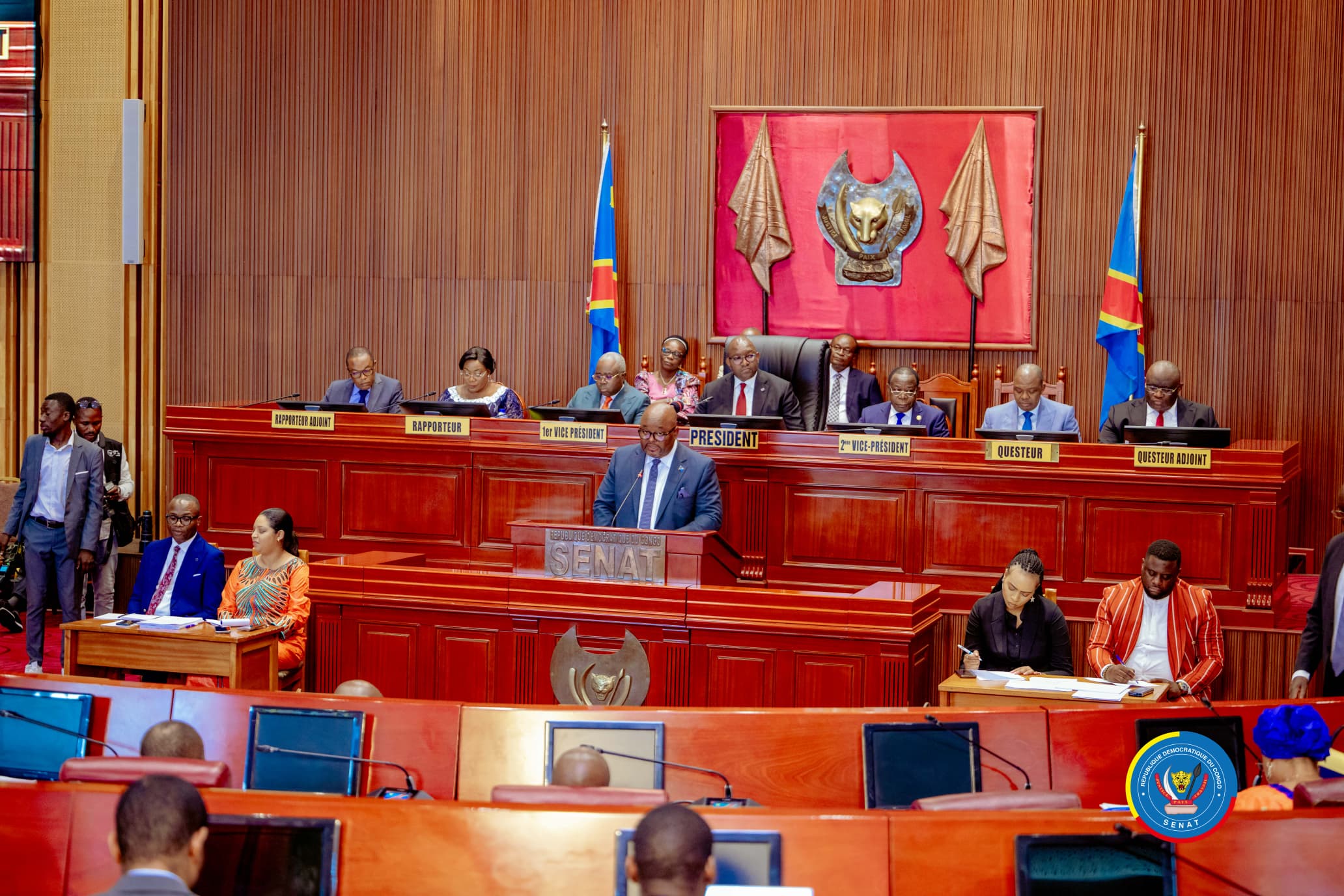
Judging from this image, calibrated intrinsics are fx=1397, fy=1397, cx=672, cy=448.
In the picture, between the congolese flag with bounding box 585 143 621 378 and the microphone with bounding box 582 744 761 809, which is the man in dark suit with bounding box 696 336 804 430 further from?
the microphone with bounding box 582 744 761 809

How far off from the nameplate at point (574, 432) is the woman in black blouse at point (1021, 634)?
227cm

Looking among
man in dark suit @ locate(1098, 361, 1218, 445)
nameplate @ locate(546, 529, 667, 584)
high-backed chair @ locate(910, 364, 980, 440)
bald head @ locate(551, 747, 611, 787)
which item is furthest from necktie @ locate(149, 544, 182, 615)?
high-backed chair @ locate(910, 364, 980, 440)

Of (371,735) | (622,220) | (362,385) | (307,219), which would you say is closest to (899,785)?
(371,735)

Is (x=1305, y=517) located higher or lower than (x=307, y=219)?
lower

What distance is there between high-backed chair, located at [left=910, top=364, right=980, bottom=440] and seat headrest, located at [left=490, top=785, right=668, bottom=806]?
Answer: 618cm

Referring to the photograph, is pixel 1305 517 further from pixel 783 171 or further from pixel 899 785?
pixel 899 785

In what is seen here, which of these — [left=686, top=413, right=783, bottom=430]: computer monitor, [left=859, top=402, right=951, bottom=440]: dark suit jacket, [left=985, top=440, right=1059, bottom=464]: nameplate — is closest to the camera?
[left=985, top=440, right=1059, bottom=464]: nameplate

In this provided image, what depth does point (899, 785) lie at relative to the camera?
378 centimetres

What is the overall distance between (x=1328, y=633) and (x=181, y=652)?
4.45m

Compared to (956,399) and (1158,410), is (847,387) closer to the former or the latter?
(956,399)

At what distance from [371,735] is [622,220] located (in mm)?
6391

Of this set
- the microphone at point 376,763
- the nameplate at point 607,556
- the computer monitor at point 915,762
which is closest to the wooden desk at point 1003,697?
the computer monitor at point 915,762

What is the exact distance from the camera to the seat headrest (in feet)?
9.60

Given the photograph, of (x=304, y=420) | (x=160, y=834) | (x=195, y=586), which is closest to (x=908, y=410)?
(x=304, y=420)
